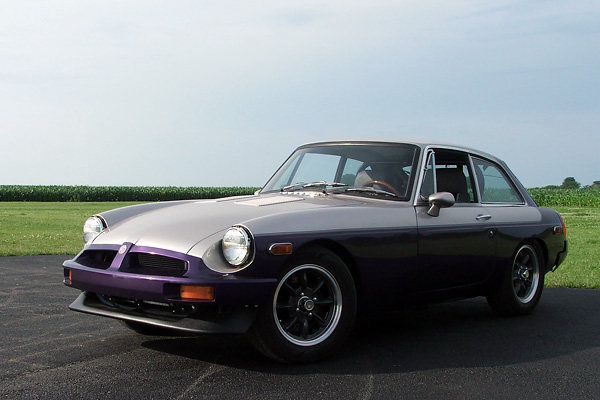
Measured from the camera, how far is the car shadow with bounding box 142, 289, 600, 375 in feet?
15.5

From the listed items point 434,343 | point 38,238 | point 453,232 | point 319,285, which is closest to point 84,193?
point 38,238

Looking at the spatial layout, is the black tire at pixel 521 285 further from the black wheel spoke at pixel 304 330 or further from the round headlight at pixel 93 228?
the round headlight at pixel 93 228

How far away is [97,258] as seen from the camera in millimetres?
5105

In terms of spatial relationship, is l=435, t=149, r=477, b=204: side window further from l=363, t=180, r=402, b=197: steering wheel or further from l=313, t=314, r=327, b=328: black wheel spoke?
l=313, t=314, r=327, b=328: black wheel spoke

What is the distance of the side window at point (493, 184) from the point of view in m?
6.85

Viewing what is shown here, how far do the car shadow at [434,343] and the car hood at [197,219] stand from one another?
83cm

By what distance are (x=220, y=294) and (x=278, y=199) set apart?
152 cm

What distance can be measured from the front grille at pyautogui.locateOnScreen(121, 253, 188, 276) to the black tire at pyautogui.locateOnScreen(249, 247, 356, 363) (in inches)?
23.8

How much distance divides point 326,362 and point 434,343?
43.1 inches

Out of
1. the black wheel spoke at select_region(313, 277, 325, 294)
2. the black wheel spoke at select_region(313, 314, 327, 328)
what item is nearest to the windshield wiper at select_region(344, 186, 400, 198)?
the black wheel spoke at select_region(313, 277, 325, 294)

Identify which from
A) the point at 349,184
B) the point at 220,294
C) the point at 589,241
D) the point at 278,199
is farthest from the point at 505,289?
the point at 589,241

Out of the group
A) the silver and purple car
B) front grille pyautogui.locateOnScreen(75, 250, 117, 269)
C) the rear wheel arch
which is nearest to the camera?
the silver and purple car

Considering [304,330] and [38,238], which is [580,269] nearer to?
[304,330]

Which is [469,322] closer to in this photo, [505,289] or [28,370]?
[505,289]
